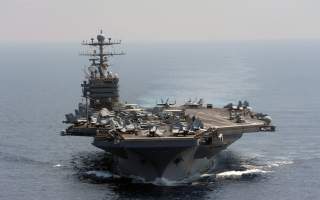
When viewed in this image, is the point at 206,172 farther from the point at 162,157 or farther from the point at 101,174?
the point at 101,174

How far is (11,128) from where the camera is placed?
7294 cm

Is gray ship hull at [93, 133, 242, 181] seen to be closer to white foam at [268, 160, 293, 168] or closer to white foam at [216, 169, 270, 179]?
white foam at [216, 169, 270, 179]

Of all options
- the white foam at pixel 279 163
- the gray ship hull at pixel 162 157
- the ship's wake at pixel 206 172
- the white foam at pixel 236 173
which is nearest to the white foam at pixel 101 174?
the ship's wake at pixel 206 172

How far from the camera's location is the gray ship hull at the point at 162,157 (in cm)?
4434

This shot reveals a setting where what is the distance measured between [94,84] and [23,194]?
64.5ft

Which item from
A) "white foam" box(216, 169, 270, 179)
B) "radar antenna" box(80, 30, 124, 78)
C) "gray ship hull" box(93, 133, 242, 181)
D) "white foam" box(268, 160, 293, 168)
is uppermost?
"radar antenna" box(80, 30, 124, 78)

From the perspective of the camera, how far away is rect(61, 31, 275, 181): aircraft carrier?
45094mm

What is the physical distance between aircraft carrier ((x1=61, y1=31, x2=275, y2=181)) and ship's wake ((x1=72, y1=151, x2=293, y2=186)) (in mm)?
539

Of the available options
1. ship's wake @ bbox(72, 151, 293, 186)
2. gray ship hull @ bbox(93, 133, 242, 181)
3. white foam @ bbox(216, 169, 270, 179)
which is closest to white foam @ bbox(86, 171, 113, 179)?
ship's wake @ bbox(72, 151, 293, 186)

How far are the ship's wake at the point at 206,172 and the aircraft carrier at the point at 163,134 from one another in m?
0.54

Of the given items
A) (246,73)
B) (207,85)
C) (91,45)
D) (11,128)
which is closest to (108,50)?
(91,45)

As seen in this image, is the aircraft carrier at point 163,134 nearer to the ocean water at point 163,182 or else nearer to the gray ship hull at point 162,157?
the gray ship hull at point 162,157

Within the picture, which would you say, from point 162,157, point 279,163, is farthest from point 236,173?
point 162,157

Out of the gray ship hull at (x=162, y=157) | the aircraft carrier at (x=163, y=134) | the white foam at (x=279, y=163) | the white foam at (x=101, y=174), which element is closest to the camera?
the gray ship hull at (x=162, y=157)
